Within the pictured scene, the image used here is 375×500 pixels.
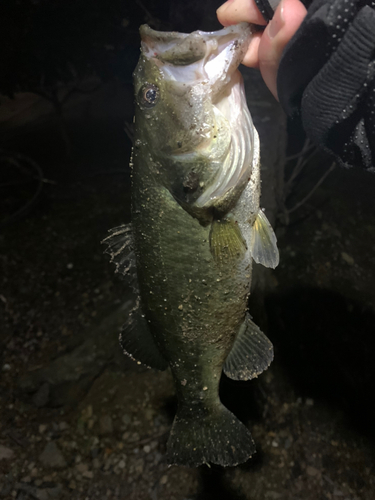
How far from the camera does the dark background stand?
2348 millimetres

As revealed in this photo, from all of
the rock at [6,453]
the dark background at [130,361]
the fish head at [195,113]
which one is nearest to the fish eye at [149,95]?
the fish head at [195,113]

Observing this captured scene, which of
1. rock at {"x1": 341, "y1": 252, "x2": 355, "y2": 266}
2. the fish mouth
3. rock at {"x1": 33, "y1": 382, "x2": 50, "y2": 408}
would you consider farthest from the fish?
rock at {"x1": 341, "y1": 252, "x2": 355, "y2": 266}

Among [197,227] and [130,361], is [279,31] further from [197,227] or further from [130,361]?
[130,361]

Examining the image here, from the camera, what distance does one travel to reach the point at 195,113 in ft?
3.93

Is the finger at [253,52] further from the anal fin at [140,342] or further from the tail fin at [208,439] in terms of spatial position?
the tail fin at [208,439]

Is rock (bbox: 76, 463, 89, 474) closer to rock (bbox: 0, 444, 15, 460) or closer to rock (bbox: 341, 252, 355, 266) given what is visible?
rock (bbox: 0, 444, 15, 460)

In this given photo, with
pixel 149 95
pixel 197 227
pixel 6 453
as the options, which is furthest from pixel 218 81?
pixel 6 453

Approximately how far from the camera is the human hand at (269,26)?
1122 millimetres

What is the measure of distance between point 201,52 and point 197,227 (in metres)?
0.66

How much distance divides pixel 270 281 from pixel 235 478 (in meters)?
1.73

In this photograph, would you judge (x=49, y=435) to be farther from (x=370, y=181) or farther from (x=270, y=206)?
(x=370, y=181)

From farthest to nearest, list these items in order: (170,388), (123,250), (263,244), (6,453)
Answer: (170,388)
(6,453)
(123,250)
(263,244)

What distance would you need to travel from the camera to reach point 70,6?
10.7 feet

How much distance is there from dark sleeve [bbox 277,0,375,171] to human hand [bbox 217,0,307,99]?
113 millimetres
